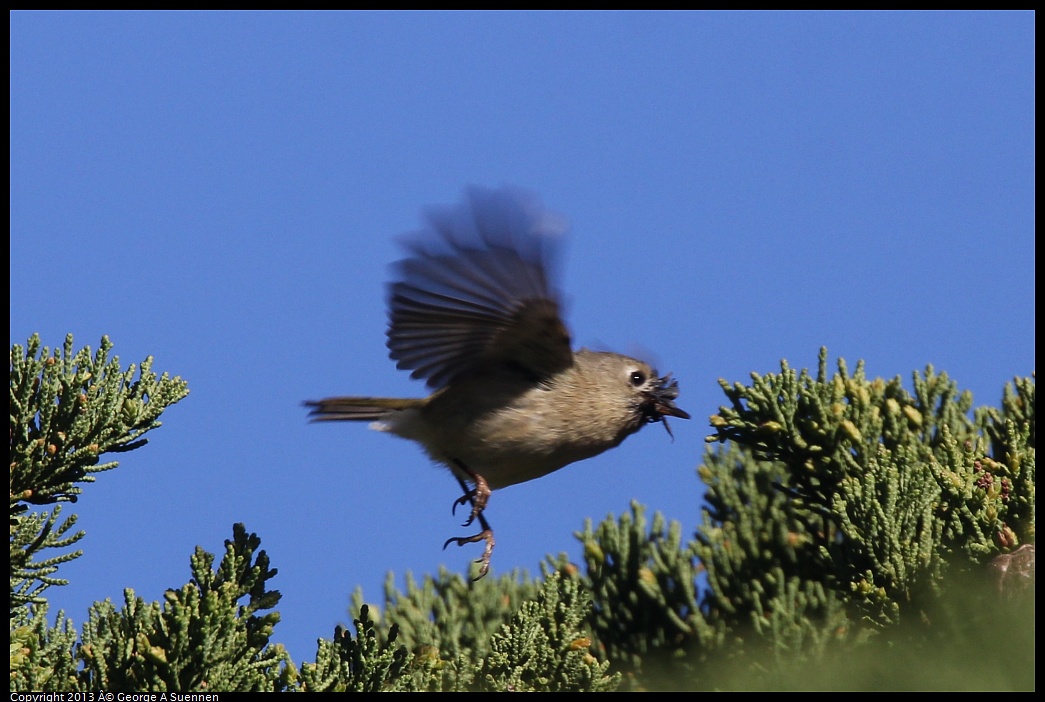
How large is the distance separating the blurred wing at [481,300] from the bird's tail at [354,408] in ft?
1.48

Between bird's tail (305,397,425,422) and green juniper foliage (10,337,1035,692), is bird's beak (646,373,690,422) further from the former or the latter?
bird's tail (305,397,425,422)

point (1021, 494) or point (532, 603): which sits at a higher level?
point (1021, 494)

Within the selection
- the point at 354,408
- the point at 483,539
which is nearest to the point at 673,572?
the point at 483,539

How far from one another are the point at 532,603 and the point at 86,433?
1324 millimetres

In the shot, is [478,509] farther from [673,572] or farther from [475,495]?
[673,572]

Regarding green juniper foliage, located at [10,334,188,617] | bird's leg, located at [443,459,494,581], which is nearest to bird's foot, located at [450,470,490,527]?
bird's leg, located at [443,459,494,581]

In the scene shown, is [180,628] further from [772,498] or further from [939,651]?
[772,498]

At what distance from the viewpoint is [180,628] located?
2.43 m

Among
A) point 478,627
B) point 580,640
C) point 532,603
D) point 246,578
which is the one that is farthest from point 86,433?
point 478,627

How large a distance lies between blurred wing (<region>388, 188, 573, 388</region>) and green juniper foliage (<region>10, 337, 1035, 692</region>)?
0.88 m

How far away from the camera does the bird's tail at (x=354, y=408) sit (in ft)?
15.9

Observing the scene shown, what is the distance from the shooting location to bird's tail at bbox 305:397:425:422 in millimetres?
4840

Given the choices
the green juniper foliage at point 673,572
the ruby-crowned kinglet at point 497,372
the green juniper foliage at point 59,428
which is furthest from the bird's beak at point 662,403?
the green juniper foliage at point 59,428
